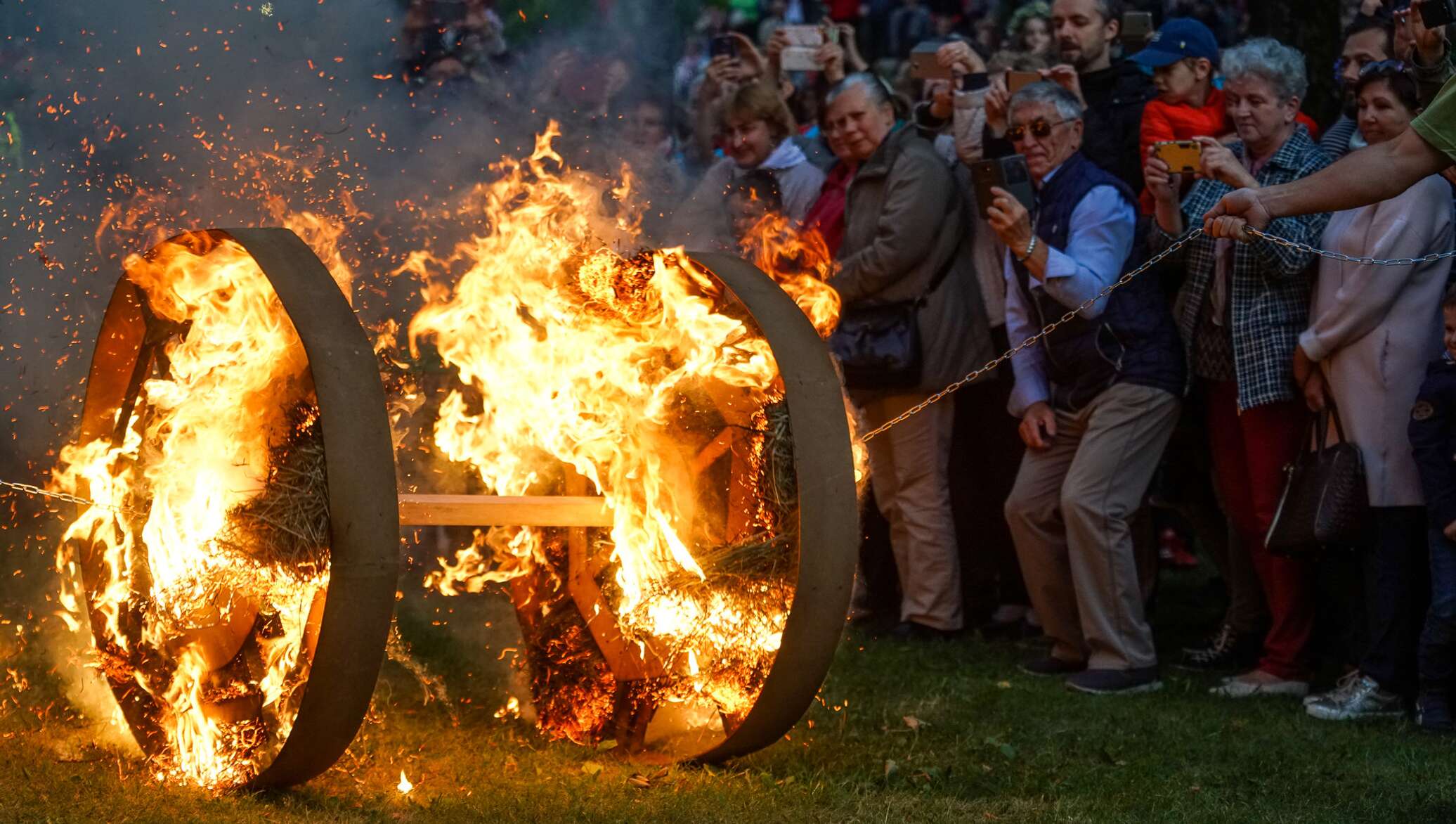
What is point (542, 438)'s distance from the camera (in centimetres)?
516

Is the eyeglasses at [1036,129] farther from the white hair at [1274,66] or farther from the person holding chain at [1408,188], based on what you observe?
the person holding chain at [1408,188]

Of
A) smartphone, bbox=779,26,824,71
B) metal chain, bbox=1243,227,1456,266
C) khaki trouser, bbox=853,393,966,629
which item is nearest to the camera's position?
metal chain, bbox=1243,227,1456,266

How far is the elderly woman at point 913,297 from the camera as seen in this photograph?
6.78 m

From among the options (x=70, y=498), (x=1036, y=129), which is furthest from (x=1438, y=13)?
(x=70, y=498)

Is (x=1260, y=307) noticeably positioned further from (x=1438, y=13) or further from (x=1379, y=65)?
(x=1438, y=13)

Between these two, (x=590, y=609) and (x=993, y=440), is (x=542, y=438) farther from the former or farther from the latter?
(x=993, y=440)

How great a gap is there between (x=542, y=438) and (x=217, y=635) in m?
1.19

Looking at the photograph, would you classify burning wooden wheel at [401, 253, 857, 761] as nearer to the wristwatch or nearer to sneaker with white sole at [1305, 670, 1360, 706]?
the wristwatch

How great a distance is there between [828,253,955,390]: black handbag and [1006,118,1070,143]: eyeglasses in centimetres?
72

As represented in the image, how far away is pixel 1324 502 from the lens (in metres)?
5.57

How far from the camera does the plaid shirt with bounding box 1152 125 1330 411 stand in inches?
231

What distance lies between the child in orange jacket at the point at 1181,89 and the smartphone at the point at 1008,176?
543 millimetres

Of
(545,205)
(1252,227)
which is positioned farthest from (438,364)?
(1252,227)

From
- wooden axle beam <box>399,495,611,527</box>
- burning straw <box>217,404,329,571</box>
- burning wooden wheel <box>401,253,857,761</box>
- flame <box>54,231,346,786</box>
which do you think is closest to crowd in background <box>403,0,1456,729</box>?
burning wooden wheel <box>401,253,857,761</box>
